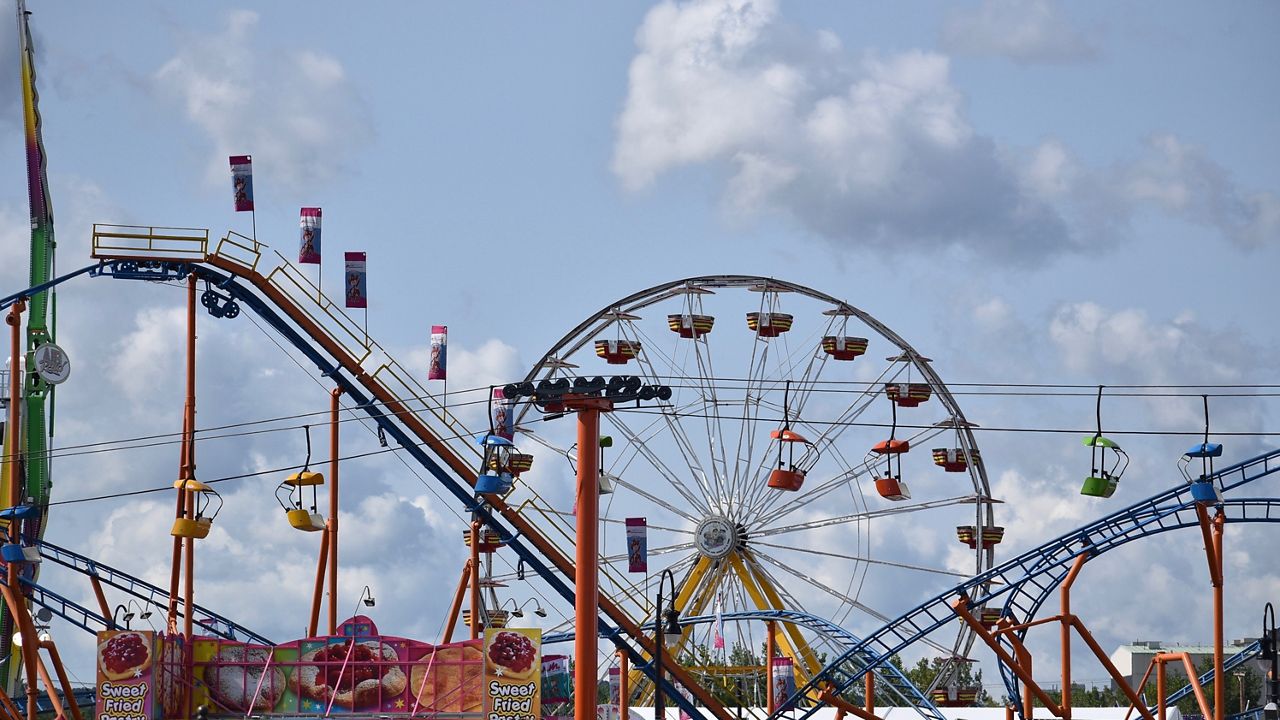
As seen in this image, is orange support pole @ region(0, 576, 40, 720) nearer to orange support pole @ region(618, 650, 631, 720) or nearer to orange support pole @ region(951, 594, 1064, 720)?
orange support pole @ region(618, 650, 631, 720)

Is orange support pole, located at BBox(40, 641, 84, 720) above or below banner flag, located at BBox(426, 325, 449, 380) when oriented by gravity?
below

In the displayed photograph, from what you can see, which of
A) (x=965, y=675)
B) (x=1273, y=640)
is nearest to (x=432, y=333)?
(x=965, y=675)

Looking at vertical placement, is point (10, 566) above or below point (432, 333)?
below

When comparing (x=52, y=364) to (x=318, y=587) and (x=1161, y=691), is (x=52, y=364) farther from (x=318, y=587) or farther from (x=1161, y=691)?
(x=1161, y=691)

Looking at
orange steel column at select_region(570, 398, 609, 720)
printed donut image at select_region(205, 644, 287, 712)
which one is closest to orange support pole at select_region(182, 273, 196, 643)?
printed donut image at select_region(205, 644, 287, 712)

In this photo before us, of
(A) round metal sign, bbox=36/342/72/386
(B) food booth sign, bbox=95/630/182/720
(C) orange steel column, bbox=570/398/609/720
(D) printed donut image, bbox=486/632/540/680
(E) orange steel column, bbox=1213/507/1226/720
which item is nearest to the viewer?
(C) orange steel column, bbox=570/398/609/720

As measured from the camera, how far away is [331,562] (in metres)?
45.3

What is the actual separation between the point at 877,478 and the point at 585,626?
810 inches

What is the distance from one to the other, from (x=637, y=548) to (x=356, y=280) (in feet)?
36.0

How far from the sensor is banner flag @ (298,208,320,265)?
44062mm

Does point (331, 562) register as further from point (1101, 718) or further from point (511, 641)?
point (1101, 718)

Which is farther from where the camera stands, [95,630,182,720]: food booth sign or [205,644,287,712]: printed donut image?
[205,644,287,712]: printed donut image

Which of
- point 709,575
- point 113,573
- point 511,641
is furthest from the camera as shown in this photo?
point 709,575

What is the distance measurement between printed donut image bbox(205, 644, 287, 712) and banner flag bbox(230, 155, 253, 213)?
29.6 ft
